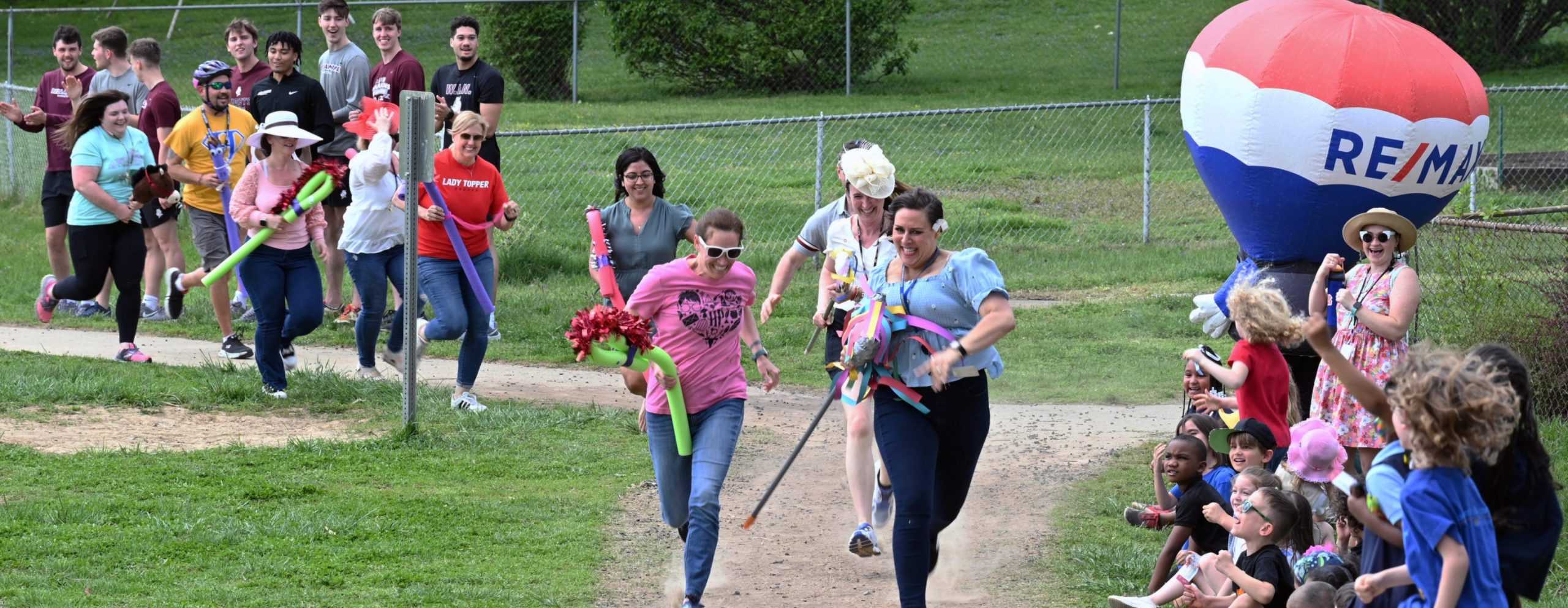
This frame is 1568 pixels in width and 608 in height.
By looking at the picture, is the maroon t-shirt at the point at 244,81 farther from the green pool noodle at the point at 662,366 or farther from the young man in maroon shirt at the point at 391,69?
the green pool noodle at the point at 662,366

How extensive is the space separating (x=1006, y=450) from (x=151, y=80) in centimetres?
682

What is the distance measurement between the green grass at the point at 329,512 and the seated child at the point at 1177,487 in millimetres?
2095

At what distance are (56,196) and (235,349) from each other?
98.3 inches

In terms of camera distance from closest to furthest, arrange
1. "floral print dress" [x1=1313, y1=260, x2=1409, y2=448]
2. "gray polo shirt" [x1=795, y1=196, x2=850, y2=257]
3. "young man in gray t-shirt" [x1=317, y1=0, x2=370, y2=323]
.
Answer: "floral print dress" [x1=1313, y1=260, x2=1409, y2=448]
"gray polo shirt" [x1=795, y1=196, x2=850, y2=257]
"young man in gray t-shirt" [x1=317, y1=0, x2=370, y2=323]

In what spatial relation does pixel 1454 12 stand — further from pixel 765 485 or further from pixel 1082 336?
pixel 765 485

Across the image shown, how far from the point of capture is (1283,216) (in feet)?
24.1

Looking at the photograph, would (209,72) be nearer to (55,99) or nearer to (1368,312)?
(55,99)

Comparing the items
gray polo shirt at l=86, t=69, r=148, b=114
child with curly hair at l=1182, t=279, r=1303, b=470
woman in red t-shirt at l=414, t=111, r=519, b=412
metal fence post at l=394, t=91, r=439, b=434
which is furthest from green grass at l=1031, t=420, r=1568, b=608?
gray polo shirt at l=86, t=69, r=148, b=114

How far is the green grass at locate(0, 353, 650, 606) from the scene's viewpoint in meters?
5.73

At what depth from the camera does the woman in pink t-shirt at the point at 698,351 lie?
224 inches

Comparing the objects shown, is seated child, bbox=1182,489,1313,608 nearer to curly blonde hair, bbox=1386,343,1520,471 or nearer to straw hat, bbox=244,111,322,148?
curly blonde hair, bbox=1386,343,1520,471

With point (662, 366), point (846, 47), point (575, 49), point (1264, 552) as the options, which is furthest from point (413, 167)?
point (846, 47)

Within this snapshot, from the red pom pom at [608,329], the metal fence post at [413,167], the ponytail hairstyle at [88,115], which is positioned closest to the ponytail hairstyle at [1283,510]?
the red pom pom at [608,329]

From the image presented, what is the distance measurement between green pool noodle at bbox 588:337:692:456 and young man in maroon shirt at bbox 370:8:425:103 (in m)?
6.20
